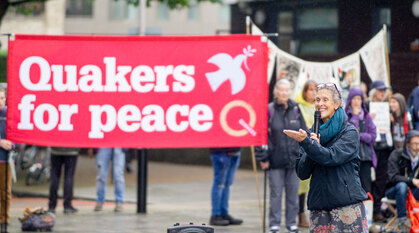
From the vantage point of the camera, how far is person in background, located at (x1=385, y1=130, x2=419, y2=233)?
10297 millimetres

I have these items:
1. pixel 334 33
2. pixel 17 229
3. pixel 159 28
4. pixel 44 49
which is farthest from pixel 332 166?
pixel 159 28

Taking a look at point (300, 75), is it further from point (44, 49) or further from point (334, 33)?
point (334, 33)

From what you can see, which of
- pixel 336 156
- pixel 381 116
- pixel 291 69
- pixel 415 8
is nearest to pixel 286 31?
pixel 415 8

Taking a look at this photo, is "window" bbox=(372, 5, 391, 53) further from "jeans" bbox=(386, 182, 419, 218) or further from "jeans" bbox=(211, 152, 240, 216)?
"jeans" bbox=(386, 182, 419, 218)

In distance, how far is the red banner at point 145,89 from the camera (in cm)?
938

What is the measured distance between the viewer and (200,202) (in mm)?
14094

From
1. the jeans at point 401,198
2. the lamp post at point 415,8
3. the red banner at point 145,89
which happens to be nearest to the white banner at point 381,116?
the jeans at point 401,198

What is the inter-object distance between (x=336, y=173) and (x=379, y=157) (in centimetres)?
561

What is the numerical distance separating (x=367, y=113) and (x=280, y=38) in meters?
9.08

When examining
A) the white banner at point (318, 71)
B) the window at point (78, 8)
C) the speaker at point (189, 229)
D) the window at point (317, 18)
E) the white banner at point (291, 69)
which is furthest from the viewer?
the window at point (78, 8)

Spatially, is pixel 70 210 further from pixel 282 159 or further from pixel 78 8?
pixel 78 8

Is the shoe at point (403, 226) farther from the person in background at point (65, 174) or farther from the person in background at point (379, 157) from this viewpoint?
the person in background at point (65, 174)

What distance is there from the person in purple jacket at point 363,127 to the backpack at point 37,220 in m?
3.96

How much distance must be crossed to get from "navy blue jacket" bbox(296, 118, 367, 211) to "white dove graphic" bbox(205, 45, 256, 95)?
294 cm
